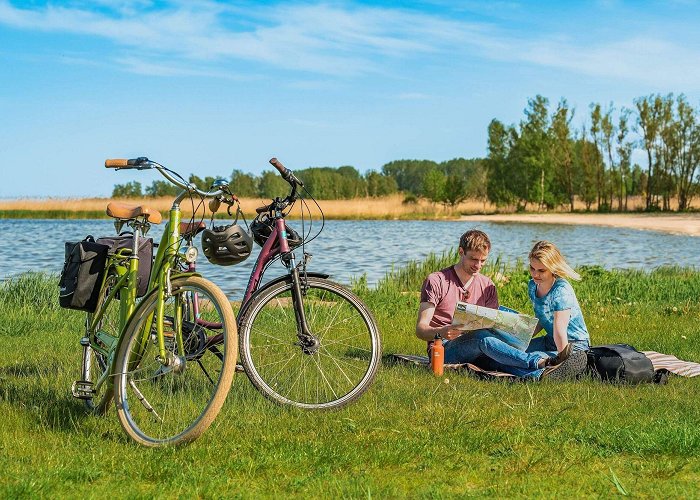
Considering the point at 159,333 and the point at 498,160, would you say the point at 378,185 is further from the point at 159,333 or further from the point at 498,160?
the point at 159,333

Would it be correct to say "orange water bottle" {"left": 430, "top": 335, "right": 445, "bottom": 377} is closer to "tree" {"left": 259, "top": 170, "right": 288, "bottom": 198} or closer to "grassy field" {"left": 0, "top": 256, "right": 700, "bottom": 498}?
"grassy field" {"left": 0, "top": 256, "right": 700, "bottom": 498}

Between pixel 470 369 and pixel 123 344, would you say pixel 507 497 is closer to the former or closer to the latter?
pixel 123 344

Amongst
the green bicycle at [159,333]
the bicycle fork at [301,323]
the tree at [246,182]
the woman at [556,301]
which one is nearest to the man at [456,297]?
the woman at [556,301]

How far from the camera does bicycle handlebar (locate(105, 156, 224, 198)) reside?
465cm

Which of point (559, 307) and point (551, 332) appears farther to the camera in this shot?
point (551, 332)

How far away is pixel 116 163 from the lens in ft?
16.1

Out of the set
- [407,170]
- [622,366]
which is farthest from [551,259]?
[407,170]

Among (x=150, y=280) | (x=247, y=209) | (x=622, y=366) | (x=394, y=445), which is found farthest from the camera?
(x=247, y=209)

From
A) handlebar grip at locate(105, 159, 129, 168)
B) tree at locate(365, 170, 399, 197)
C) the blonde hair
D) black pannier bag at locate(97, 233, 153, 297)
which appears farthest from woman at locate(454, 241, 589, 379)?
tree at locate(365, 170, 399, 197)

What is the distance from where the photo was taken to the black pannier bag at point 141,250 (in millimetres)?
5207

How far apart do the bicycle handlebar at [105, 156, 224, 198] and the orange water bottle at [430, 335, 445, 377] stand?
2419mm

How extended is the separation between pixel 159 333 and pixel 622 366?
3.56m

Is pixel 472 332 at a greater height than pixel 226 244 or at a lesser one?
lesser

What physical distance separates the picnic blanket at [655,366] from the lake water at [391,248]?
31.1ft
